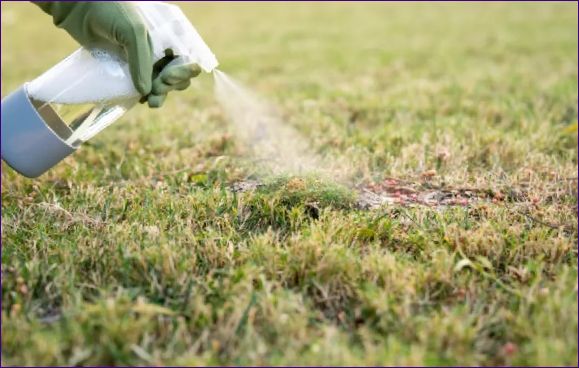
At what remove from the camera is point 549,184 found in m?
3.30

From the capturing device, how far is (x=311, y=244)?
2434 millimetres

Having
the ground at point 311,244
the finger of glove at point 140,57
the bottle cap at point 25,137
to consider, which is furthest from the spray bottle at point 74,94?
the ground at point 311,244

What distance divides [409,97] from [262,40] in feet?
15.7

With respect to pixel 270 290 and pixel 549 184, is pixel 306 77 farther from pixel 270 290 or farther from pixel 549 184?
pixel 270 290

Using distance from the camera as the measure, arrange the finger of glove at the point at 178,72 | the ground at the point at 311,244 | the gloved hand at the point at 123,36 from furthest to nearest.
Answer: the finger of glove at the point at 178,72 < the gloved hand at the point at 123,36 < the ground at the point at 311,244

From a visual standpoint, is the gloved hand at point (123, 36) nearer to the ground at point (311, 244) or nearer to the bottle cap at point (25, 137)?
the bottle cap at point (25, 137)

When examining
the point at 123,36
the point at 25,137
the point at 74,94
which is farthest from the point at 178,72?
the point at 25,137

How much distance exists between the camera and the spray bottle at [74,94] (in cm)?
265

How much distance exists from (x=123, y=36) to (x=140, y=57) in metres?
0.10

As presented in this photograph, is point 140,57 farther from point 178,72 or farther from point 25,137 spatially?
point 25,137

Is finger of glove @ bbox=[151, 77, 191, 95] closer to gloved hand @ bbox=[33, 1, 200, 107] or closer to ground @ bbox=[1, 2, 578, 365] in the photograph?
gloved hand @ bbox=[33, 1, 200, 107]

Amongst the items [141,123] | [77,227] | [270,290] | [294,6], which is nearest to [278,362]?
[270,290]

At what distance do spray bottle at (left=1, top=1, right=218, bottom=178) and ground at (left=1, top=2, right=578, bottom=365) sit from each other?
31cm

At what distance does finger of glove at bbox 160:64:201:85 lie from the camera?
9.09 feet
